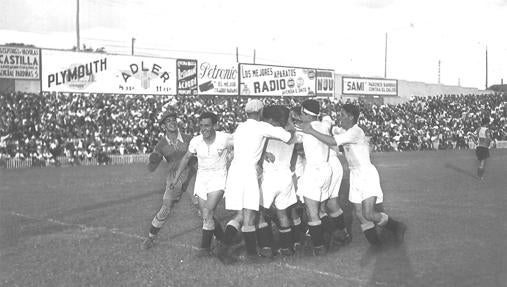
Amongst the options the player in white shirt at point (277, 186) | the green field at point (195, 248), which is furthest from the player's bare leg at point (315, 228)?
the player in white shirt at point (277, 186)

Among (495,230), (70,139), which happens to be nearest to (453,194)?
(495,230)

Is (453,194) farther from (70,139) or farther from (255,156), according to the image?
(70,139)

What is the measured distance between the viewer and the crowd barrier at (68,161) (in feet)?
90.0

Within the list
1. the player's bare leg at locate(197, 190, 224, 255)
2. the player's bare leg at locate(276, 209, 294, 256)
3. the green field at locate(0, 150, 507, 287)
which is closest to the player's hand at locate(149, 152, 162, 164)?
the player's bare leg at locate(197, 190, 224, 255)

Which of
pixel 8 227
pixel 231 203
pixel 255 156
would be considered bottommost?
pixel 8 227

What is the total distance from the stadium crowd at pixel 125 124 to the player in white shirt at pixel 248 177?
72.5ft

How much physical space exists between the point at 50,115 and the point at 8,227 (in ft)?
68.3

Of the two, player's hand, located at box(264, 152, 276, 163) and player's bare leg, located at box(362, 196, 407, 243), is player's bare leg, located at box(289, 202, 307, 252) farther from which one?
player's bare leg, located at box(362, 196, 407, 243)

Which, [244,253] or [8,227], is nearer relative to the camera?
[244,253]

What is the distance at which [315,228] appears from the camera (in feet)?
26.6

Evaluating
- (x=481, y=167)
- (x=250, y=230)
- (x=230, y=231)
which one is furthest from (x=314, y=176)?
(x=481, y=167)

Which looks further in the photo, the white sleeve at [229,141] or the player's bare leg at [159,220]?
the player's bare leg at [159,220]

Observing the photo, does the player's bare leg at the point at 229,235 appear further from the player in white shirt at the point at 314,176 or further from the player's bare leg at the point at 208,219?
the player in white shirt at the point at 314,176

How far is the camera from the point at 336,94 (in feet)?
165
